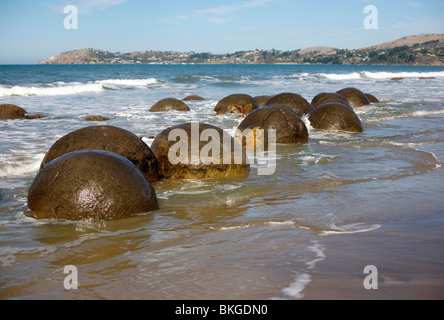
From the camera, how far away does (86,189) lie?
4.62 m

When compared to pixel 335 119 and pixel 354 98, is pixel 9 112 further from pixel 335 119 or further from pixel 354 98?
pixel 354 98

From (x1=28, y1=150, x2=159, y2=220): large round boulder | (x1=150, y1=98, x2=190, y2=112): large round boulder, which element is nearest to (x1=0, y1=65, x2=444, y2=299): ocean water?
(x1=28, y1=150, x2=159, y2=220): large round boulder

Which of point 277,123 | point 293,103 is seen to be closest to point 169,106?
point 293,103

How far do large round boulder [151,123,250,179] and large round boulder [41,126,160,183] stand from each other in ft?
1.66

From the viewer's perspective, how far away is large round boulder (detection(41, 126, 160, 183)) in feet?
19.6

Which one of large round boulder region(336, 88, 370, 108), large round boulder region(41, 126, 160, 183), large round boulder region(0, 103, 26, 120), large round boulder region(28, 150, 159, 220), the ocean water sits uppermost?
large round boulder region(336, 88, 370, 108)

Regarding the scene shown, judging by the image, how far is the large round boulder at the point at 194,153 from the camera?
6.84 m

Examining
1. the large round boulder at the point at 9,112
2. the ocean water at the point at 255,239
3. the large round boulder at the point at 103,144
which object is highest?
the large round boulder at the point at 9,112

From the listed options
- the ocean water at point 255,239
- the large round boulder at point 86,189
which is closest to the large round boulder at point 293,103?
the ocean water at point 255,239

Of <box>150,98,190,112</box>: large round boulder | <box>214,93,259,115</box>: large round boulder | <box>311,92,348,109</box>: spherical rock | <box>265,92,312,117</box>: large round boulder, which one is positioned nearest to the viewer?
<box>265,92,312,117</box>: large round boulder

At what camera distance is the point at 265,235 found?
4238mm

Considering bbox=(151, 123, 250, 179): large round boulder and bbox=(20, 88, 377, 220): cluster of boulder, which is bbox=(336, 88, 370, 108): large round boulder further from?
bbox=(151, 123, 250, 179): large round boulder

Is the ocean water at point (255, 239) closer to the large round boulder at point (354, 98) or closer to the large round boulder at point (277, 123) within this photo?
the large round boulder at point (277, 123)
